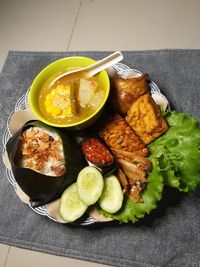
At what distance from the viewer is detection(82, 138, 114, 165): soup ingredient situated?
1.20m

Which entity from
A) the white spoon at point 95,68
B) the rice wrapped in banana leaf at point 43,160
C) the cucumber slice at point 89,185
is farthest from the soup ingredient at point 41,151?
the white spoon at point 95,68

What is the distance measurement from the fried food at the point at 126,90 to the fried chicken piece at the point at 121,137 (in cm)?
7

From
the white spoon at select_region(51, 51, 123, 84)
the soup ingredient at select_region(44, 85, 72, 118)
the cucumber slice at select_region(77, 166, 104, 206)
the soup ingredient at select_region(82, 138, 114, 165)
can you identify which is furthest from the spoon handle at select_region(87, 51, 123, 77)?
the cucumber slice at select_region(77, 166, 104, 206)

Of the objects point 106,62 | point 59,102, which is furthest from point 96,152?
point 106,62

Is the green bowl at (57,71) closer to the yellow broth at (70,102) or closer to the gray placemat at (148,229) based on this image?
the yellow broth at (70,102)

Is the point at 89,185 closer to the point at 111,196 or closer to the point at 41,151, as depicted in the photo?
the point at 111,196

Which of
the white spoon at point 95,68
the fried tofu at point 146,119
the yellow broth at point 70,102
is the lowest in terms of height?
the fried tofu at point 146,119

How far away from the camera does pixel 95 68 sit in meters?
1.27

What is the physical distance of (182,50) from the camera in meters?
1.66

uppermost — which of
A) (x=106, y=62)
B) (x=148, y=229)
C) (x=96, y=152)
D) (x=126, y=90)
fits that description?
(x=106, y=62)

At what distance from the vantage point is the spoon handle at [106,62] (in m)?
1.25

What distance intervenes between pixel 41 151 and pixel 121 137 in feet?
1.01

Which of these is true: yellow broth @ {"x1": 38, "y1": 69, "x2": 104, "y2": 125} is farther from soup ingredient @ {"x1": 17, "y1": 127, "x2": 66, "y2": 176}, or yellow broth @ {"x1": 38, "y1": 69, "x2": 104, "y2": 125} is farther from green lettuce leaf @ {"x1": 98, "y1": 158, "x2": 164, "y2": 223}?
green lettuce leaf @ {"x1": 98, "y1": 158, "x2": 164, "y2": 223}

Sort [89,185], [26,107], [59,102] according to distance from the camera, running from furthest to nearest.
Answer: [26,107] < [59,102] < [89,185]
